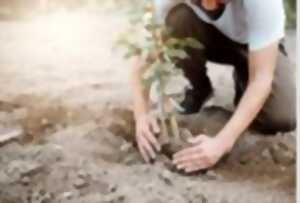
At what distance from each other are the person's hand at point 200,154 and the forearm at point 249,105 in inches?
0.7

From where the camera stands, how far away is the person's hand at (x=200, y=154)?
1155mm

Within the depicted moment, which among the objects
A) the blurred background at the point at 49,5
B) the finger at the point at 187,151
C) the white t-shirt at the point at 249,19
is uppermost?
the blurred background at the point at 49,5

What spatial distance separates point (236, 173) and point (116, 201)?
0.64 feet

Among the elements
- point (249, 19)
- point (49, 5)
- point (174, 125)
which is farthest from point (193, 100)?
point (49, 5)

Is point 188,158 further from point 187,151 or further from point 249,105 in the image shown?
point 249,105

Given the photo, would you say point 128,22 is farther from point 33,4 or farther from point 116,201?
point 116,201

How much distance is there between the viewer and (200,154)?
3.79 ft

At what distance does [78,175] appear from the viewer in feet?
3.75

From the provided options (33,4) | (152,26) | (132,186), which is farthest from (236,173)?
→ (33,4)

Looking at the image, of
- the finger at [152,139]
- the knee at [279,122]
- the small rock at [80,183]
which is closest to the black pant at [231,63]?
the knee at [279,122]

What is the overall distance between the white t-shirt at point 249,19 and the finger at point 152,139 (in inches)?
7.1

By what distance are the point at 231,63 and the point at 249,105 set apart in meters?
0.07

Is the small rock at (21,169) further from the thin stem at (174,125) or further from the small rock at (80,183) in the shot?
the thin stem at (174,125)

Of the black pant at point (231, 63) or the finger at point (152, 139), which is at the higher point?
the black pant at point (231, 63)
